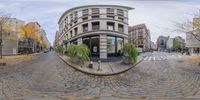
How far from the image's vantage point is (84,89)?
14.8 ft

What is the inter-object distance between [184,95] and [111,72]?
84.7 inches

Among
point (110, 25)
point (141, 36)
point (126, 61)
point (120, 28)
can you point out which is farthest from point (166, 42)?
point (110, 25)

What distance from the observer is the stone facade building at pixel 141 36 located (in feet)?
12.9

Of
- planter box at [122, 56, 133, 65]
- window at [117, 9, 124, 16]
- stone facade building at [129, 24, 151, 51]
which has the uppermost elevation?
window at [117, 9, 124, 16]

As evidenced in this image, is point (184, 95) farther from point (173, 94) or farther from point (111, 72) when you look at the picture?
point (111, 72)

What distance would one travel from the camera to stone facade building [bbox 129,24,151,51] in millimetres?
3926

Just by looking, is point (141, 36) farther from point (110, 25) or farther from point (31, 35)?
point (31, 35)

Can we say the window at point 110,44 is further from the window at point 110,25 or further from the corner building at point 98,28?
the window at point 110,25

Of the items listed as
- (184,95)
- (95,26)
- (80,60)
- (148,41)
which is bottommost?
(184,95)

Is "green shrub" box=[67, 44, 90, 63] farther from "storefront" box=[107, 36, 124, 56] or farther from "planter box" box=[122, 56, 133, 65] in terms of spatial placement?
"planter box" box=[122, 56, 133, 65]

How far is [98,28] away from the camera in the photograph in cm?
403

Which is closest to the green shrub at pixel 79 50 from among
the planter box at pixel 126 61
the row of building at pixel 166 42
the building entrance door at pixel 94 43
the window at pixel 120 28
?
the building entrance door at pixel 94 43

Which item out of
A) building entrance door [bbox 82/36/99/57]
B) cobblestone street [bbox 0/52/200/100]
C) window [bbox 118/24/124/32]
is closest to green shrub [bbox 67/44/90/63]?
building entrance door [bbox 82/36/99/57]

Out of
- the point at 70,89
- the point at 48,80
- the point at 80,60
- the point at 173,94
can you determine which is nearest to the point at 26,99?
the point at 70,89
